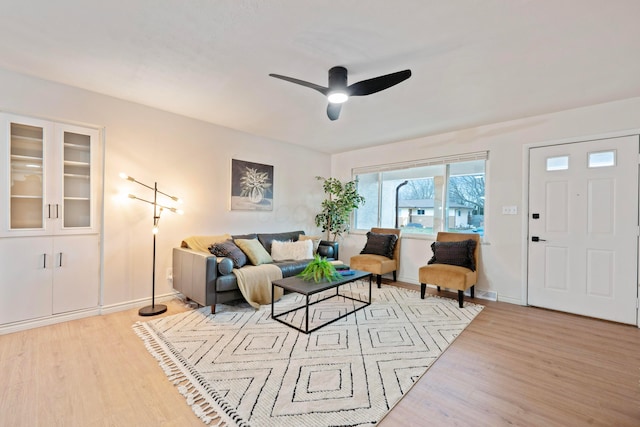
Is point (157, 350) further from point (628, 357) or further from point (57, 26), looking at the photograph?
point (628, 357)

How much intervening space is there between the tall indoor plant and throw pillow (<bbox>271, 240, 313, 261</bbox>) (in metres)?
1.16

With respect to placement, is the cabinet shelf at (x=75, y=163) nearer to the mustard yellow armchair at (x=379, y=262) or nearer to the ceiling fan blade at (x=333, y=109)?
the ceiling fan blade at (x=333, y=109)

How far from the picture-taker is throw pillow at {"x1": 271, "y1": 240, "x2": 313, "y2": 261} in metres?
4.12

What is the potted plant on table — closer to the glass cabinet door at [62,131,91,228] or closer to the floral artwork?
the floral artwork

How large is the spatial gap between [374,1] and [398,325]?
2.77m

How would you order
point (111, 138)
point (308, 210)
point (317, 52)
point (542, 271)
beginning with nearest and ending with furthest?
1. point (317, 52)
2. point (111, 138)
3. point (542, 271)
4. point (308, 210)

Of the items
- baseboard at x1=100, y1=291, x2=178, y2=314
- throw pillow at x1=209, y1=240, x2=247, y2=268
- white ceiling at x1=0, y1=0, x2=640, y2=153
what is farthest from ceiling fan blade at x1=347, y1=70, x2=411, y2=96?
baseboard at x1=100, y1=291, x2=178, y2=314

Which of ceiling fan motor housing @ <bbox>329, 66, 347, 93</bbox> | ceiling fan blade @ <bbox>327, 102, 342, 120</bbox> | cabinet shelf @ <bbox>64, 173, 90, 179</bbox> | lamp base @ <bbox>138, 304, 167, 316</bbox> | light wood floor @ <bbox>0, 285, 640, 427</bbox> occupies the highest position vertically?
ceiling fan motor housing @ <bbox>329, 66, 347, 93</bbox>

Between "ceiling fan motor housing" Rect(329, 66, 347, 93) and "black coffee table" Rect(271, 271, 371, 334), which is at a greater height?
"ceiling fan motor housing" Rect(329, 66, 347, 93)

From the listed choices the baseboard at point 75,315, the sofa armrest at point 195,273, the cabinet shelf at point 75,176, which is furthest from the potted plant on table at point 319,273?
the cabinet shelf at point 75,176

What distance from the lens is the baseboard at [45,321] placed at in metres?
2.61

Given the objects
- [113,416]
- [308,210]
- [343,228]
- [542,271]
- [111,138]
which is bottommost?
[113,416]

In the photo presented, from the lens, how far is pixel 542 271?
3.50 meters

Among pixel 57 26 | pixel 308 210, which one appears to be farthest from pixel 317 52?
pixel 308 210
